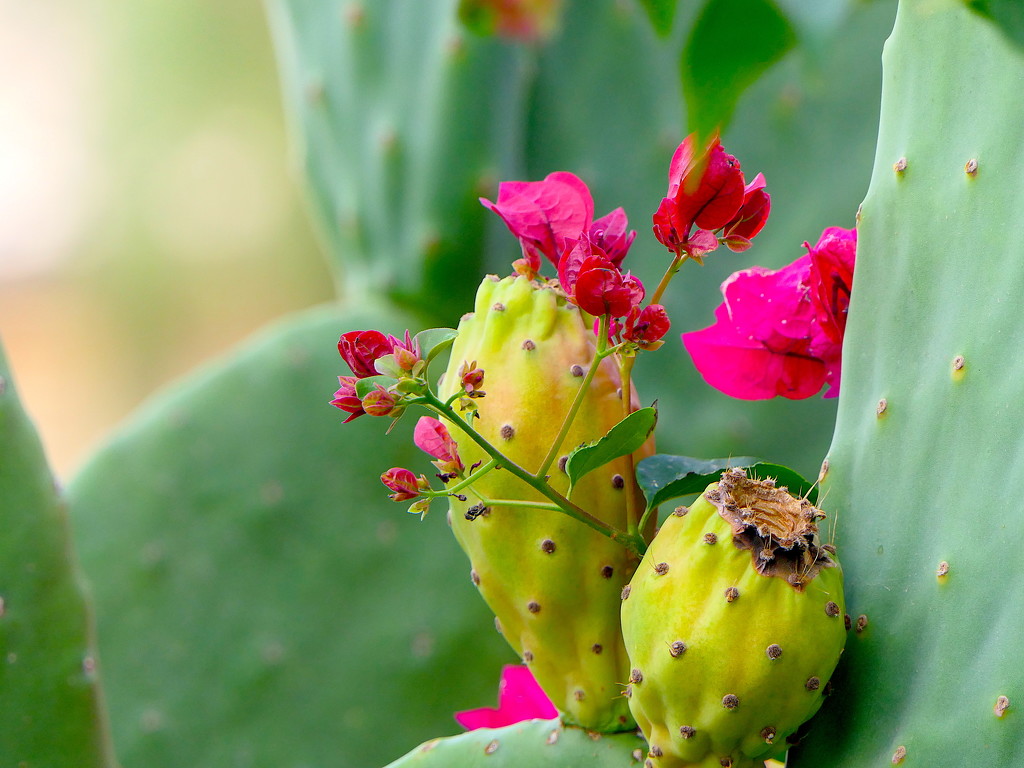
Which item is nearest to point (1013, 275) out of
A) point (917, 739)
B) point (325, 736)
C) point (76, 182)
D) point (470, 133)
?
point (917, 739)

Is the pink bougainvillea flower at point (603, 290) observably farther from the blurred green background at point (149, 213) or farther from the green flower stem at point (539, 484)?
the blurred green background at point (149, 213)

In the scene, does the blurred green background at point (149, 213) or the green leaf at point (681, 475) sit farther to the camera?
the blurred green background at point (149, 213)

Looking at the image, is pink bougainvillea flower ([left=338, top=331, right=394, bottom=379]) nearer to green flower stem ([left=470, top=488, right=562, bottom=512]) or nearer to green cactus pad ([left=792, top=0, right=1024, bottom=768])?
green flower stem ([left=470, top=488, right=562, bottom=512])

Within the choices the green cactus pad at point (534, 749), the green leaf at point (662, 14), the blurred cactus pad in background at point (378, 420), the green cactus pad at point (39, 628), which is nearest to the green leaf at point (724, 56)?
the green leaf at point (662, 14)

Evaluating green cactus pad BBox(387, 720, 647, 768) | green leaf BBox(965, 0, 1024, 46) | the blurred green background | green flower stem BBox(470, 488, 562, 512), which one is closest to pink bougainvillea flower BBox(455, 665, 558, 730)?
green cactus pad BBox(387, 720, 647, 768)

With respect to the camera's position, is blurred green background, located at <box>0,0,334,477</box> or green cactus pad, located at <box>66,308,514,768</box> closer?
green cactus pad, located at <box>66,308,514,768</box>
